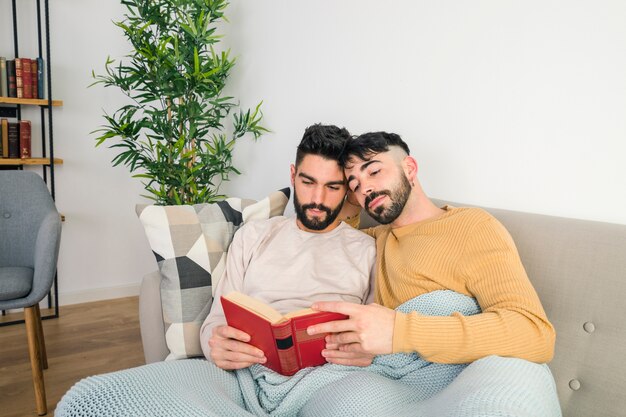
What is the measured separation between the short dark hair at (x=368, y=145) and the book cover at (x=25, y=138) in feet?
7.06

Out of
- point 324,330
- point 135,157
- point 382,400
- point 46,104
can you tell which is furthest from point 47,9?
point 382,400

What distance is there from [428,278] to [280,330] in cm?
43

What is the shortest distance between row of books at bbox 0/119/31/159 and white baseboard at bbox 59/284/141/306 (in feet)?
3.11

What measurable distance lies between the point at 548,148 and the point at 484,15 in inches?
18.2

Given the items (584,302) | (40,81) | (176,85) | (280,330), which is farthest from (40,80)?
(584,302)

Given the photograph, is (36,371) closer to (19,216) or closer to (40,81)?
(19,216)

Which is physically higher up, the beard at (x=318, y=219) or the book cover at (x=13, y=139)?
the book cover at (x=13, y=139)

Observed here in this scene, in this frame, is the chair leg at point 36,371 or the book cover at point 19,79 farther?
the book cover at point 19,79

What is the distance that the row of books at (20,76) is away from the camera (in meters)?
2.58

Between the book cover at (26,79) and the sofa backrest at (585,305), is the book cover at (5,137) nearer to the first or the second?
the book cover at (26,79)

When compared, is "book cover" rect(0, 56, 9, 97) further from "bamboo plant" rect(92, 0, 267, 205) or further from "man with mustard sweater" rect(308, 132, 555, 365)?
"man with mustard sweater" rect(308, 132, 555, 365)

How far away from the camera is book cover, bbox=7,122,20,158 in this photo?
8.53 ft

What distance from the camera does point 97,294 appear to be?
3.13 metres

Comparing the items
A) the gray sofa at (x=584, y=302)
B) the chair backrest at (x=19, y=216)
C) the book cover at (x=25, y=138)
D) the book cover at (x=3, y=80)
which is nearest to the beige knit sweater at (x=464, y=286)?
the gray sofa at (x=584, y=302)
